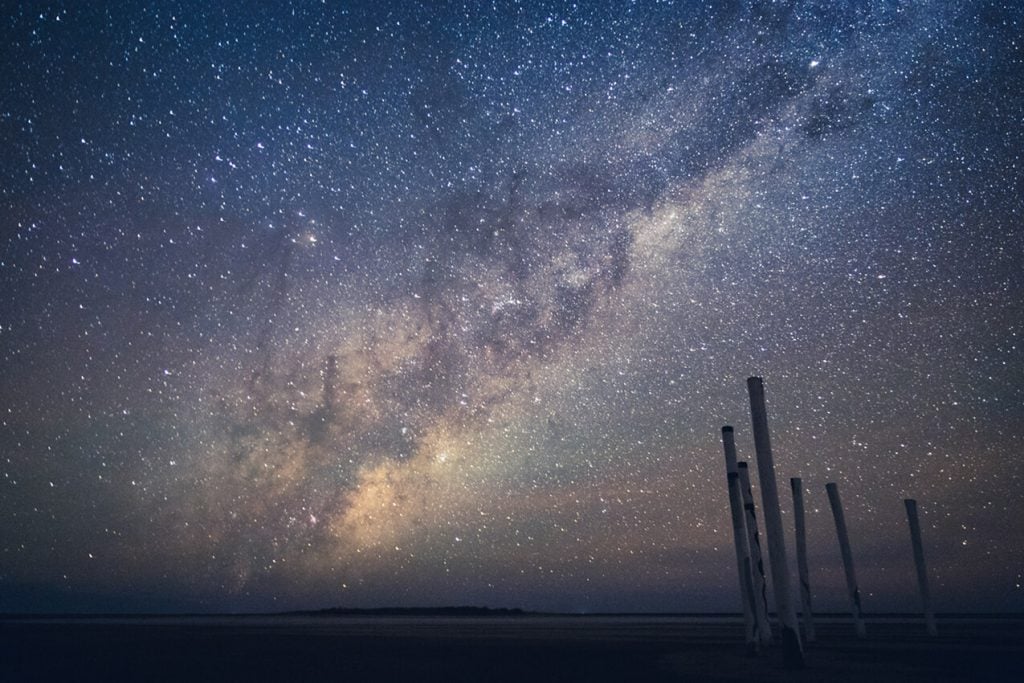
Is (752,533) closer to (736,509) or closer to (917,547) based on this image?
(736,509)

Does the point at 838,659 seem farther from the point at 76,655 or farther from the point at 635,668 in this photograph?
the point at 76,655

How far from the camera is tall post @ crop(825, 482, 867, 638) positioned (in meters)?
27.3

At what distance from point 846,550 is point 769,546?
1301cm

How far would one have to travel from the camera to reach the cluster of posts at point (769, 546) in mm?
16594

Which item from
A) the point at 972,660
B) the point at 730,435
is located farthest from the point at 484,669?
the point at 972,660

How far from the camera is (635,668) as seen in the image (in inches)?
826

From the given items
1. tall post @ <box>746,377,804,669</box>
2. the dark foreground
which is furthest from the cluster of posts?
the dark foreground

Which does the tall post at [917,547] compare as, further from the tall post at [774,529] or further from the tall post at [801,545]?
Answer: the tall post at [774,529]

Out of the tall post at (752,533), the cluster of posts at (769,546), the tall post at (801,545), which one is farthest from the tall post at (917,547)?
the tall post at (752,533)

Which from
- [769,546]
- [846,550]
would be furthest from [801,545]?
[769,546]

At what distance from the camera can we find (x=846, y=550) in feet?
91.7

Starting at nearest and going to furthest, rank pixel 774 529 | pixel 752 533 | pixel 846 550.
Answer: pixel 774 529 < pixel 752 533 < pixel 846 550

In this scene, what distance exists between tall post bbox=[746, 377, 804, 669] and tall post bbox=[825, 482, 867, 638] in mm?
10662

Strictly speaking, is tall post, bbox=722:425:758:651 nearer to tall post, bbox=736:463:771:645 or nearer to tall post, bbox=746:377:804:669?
tall post, bbox=736:463:771:645
